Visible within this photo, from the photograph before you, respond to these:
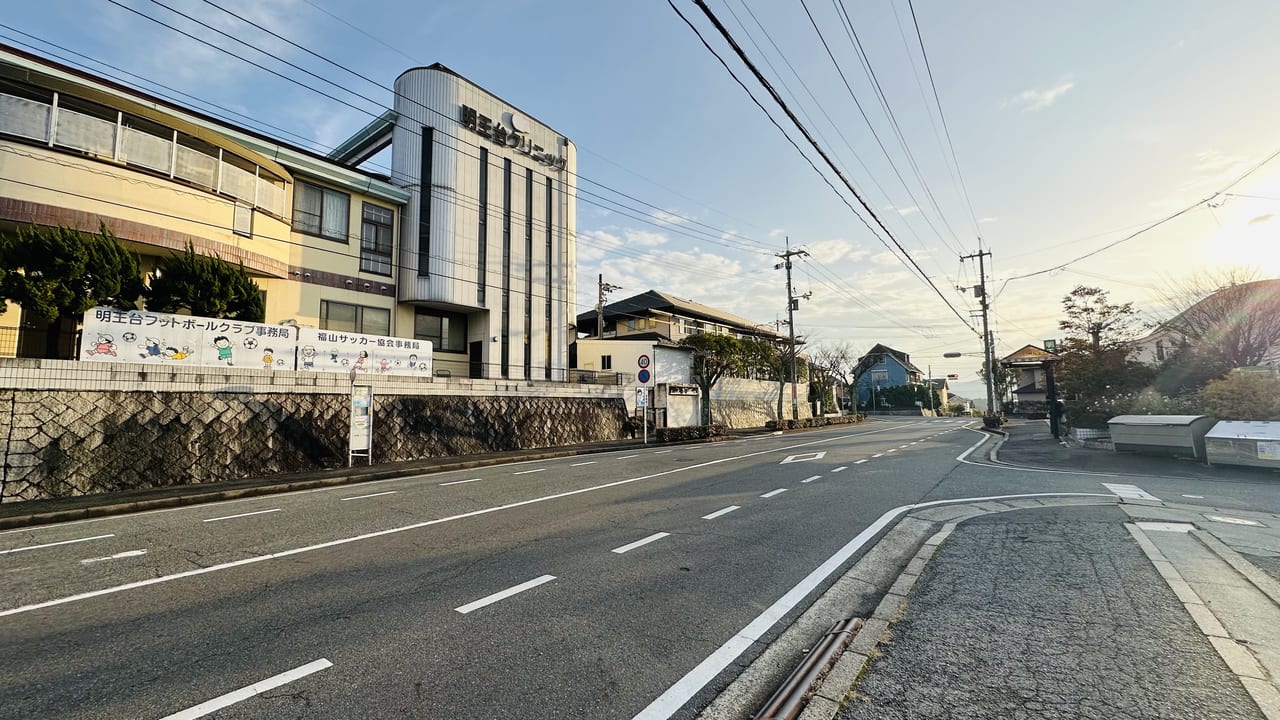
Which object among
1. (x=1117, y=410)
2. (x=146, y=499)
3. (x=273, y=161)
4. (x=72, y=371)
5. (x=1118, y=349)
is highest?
(x=273, y=161)

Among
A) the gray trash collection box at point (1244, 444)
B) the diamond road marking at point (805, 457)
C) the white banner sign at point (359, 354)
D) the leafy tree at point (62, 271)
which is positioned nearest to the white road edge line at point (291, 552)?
the diamond road marking at point (805, 457)

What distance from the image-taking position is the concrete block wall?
10.1 m

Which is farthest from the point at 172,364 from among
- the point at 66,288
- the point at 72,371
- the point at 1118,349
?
the point at 1118,349

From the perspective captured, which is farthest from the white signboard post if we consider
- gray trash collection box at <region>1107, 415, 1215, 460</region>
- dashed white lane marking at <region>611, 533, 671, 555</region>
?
gray trash collection box at <region>1107, 415, 1215, 460</region>

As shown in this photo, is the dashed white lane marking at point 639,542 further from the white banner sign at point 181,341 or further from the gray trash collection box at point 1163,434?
the gray trash collection box at point 1163,434

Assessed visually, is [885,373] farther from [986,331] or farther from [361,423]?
[361,423]

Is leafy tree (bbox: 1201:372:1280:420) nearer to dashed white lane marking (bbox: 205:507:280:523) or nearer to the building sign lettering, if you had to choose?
dashed white lane marking (bbox: 205:507:280:523)

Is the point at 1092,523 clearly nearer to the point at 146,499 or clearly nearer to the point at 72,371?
the point at 146,499

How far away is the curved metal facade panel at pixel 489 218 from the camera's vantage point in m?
23.9

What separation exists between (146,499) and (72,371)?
14.7 ft

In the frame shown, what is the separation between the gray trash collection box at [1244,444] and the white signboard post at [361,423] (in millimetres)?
21023

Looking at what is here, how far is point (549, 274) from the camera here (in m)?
28.9

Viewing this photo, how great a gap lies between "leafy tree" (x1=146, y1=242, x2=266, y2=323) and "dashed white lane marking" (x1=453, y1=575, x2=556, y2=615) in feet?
50.3

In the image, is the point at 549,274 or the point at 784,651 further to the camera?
the point at 549,274
